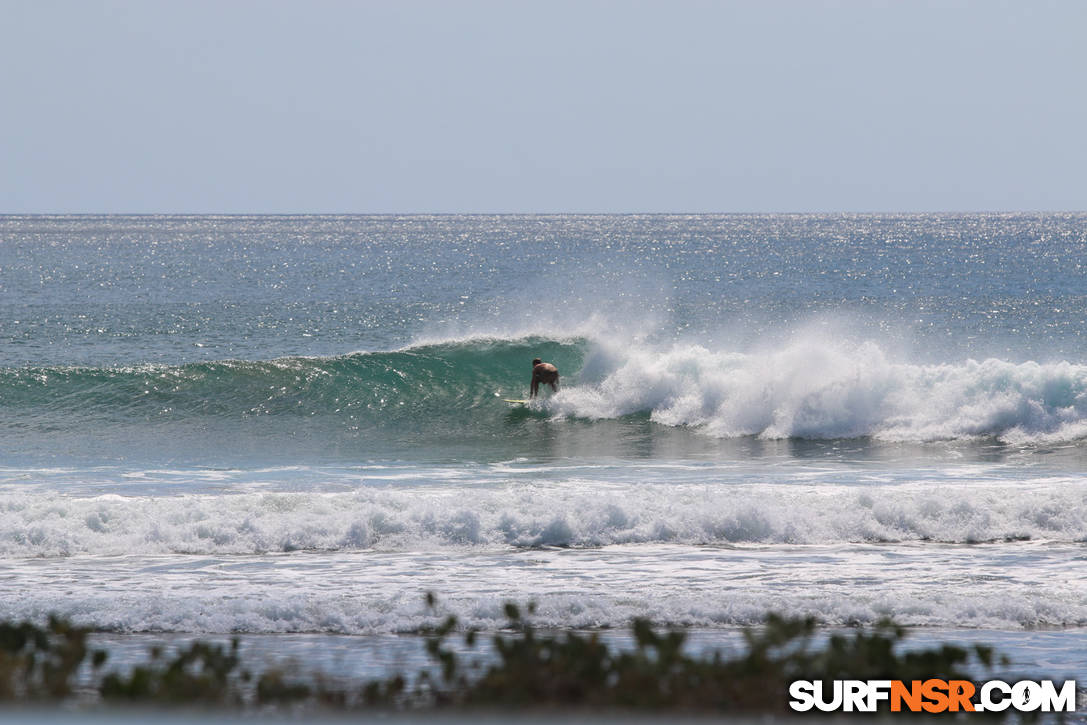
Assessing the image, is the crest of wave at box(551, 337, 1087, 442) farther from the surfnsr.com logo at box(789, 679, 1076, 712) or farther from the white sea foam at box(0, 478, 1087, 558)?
the surfnsr.com logo at box(789, 679, 1076, 712)

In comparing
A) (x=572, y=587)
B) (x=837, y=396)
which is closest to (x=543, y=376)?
(x=837, y=396)

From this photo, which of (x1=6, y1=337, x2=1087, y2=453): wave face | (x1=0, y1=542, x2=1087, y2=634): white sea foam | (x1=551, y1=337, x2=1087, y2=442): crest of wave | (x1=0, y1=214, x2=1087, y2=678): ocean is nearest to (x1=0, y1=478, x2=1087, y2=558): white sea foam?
(x1=0, y1=214, x2=1087, y2=678): ocean

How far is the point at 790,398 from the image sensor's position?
1873 centimetres

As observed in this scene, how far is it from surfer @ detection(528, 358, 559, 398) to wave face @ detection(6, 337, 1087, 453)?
0.29 meters

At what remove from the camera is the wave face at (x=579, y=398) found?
703 inches

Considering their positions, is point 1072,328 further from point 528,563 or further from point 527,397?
point 528,563

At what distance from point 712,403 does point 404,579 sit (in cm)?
1077

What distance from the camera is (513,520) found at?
36.1 ft

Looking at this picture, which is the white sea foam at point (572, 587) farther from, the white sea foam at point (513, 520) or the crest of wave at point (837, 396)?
the crest of wave at point (837, 396)

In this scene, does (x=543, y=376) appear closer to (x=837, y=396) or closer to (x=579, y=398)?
(x=579, y=398)

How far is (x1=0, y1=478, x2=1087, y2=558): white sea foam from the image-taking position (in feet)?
35.1

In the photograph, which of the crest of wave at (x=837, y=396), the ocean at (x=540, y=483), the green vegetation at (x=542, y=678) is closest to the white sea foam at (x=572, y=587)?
the ocean at (x=540, y=483)

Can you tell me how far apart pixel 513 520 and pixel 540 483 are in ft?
8.98

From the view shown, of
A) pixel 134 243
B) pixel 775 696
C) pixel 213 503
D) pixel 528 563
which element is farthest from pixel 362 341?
pixel 134 243
